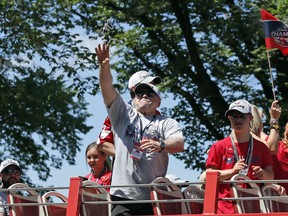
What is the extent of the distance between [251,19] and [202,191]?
44.2 feet

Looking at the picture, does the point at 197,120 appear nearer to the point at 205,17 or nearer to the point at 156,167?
the point at 205,17

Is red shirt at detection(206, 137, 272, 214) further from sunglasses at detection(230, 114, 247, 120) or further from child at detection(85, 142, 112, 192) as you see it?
child at detection(85, 142, 112, 192)

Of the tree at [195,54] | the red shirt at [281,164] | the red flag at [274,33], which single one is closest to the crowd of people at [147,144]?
the red shirt at [281,164]

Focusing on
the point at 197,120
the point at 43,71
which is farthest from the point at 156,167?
the point at 43,71

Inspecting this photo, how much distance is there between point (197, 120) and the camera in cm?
2491

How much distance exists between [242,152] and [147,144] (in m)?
0.97

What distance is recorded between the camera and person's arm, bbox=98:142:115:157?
9984 mm

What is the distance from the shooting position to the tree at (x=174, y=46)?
23781 millimetres

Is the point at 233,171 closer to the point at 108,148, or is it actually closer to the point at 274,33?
the point at 108,148

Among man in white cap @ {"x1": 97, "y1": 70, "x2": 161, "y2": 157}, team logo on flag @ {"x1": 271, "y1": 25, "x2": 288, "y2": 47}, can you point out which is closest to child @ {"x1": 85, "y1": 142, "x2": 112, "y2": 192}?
man in white cap @ {"x1": 97, "y1": 70, "x2": 161, "y2": 157}

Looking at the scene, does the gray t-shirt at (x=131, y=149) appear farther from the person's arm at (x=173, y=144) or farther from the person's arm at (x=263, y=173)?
the person's arm at (x=263, y=173)

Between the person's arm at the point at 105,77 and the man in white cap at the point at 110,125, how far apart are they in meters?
0.26

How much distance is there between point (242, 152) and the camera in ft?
32.4

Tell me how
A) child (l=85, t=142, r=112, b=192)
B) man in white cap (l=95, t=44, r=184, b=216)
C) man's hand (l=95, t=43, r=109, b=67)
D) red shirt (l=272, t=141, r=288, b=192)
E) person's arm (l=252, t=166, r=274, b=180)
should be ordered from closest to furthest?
1. man in white cap (l=95, t=44, r=184, b=216)
2. man's hand (l=95, t=43, r=109, b=67)
3. person's arm (l=252, t=166, r=274, b=180)
4. red shirt (l=272, t=141, r=288, b=192)
5. child (l=85, t=142, r=112, b=192)
